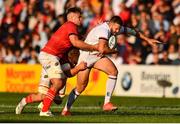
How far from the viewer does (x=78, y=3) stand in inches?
1164

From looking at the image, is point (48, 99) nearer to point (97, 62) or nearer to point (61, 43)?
point (61, 43)

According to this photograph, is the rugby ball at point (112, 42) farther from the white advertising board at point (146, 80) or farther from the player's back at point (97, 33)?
the white advertising board at point (146, 80)

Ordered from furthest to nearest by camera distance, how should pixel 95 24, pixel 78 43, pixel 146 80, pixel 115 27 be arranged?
pixel 146 80, pixel 95 24, pixel 115 27, pixel 78 43

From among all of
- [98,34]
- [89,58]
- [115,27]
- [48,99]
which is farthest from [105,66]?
[48,99]

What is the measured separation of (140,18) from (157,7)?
0.71 metres

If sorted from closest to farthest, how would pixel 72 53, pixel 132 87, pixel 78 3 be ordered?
1. pixel 72 53
2. pixel 132 87
3. pixel 78 3

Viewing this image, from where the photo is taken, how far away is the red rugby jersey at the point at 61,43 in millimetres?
15617

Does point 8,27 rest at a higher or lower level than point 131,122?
higher

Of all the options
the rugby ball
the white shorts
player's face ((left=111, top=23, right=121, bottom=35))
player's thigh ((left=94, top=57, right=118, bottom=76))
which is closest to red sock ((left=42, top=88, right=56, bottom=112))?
the white shorts

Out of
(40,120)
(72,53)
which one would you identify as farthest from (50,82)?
(40,120)

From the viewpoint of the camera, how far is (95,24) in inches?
1035

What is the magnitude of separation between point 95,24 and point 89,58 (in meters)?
9.73

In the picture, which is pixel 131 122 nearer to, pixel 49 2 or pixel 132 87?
pixel 132 87

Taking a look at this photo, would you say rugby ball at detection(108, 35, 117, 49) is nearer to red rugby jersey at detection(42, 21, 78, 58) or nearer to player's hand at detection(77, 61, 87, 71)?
player's hand at detection(77, 61, 87, 71)
